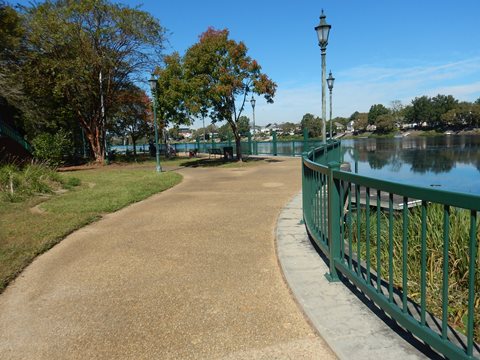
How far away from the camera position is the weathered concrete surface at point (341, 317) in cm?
251

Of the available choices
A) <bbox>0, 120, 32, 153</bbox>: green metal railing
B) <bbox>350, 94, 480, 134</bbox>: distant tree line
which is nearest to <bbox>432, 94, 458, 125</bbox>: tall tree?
<bbox>350, 94, 480, 134</bbox>: distant tree line

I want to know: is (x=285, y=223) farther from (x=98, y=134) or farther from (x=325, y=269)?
(x=98, y=134)

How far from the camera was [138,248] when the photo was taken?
17.9 ft

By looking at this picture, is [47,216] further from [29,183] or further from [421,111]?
[421,111]

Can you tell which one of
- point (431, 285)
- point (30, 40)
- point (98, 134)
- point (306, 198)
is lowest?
point (431, 285)

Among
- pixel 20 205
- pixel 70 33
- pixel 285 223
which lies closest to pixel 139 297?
pixel 285 223

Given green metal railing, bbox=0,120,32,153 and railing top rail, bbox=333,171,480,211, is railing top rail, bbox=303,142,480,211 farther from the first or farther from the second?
green metal railing, bbox=0,120,32,153

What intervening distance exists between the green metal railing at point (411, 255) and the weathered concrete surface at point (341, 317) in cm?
16

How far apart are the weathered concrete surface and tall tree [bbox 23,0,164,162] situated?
1921 cm

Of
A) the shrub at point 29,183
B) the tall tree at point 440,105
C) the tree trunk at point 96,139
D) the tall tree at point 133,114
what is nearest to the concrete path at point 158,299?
the shrub at point 29,183

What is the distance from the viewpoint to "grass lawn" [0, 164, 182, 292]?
5.02 meters

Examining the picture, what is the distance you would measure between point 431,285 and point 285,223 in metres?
2.86

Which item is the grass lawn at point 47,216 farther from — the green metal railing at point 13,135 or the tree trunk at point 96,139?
the tree trunk at point 96,139

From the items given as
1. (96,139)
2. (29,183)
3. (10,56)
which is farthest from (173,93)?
(29,183)
